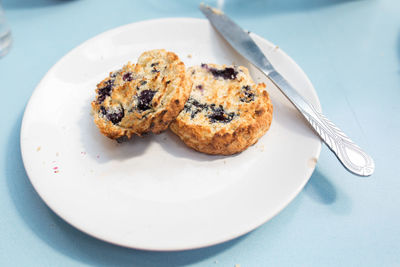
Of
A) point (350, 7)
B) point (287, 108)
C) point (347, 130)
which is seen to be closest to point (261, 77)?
point (287, 108)

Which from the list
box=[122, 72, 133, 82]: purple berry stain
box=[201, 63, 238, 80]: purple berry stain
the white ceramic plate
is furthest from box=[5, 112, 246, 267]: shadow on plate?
box=[201, 63, 238, 80]: purple berry stain

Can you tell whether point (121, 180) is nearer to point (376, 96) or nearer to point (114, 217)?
point (114, 217)

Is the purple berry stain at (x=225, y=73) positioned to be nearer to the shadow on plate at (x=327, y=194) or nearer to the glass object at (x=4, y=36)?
the shadow on plate at (x=327, y=194)

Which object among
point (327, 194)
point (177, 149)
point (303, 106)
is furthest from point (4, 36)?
point (327, 194)

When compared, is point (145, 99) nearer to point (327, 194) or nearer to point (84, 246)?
point (84, 246)

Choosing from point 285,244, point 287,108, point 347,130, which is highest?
point 287,108
